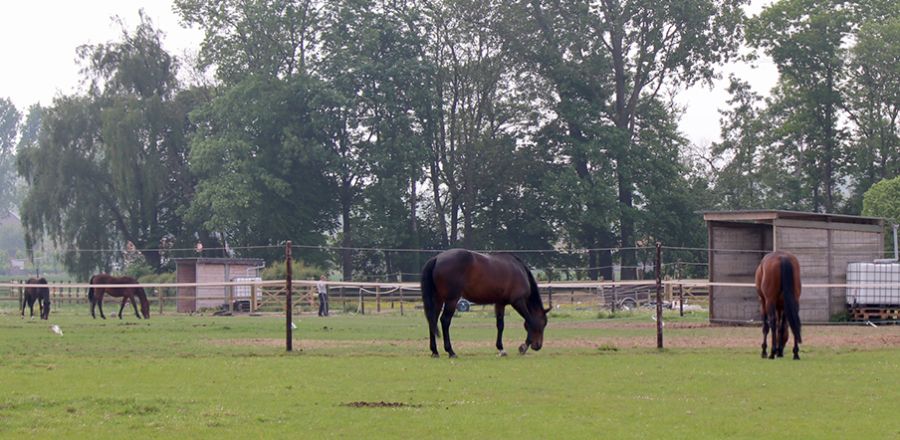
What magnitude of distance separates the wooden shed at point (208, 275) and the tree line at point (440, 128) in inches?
492

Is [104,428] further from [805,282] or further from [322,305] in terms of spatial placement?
[322,305]

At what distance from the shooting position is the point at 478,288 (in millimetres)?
19281

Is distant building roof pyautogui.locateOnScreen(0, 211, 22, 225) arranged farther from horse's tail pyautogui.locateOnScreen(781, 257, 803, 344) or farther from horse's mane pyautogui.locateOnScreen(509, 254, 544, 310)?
horse's tail pyautogui.locateOnScreen(781, 257, 803, 344)

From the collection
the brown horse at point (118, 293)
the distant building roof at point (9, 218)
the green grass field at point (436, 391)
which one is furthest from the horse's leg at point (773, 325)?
the distant building roof at point (9, 218)

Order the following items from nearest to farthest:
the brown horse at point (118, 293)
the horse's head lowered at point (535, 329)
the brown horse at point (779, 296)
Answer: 1. the brown horse at point (779, 296)
2. the horse's head lowered at point (535, 329)
3. the brown horse at point (118, 293)

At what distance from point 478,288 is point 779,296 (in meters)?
5.06

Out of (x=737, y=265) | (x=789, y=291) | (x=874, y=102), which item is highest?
(x=874, y=102)

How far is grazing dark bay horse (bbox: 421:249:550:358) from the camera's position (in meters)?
18.9

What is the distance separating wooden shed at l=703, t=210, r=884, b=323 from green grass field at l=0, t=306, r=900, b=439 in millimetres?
10131

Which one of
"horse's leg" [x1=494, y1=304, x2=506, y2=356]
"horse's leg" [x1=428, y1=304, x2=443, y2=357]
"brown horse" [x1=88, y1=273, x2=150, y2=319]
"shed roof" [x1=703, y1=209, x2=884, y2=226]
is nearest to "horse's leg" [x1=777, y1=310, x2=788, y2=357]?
"horse's leg" [x1=494, y1=304, x2=506, y2=356]

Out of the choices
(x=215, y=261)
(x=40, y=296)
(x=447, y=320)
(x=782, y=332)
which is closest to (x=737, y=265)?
(x=782, y=332)

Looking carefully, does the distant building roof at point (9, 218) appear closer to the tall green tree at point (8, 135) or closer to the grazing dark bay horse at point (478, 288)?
the tall green tree at point (8, 135)

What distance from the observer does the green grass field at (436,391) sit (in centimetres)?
1052

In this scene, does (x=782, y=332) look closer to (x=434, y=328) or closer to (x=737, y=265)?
(x=434, y=328)
